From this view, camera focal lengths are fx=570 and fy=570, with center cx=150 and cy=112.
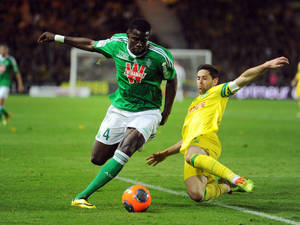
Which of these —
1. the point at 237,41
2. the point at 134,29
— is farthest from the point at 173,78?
the point at 237,41

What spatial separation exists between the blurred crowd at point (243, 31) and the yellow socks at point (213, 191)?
94.3 feet

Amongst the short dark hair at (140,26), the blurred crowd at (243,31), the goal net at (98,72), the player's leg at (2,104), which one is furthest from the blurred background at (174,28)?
the short dark hair at (140,26)

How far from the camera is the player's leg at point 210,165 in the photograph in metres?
5.54

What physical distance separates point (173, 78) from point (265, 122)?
12.2 metres

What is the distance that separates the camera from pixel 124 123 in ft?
21.5

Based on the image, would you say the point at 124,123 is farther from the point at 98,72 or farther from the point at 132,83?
the point at 98,72

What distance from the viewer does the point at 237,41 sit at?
3794cm

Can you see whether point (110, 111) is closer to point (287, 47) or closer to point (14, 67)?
point (14, 67)

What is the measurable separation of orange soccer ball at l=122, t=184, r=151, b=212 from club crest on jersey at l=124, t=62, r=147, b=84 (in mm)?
1308

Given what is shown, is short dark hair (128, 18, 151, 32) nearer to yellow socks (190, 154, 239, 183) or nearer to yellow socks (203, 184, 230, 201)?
yellow socks (190, 154, 239, 183)

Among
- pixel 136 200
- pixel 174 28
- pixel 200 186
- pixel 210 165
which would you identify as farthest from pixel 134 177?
pixel 174 28

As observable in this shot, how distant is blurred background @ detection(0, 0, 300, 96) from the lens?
3447cm

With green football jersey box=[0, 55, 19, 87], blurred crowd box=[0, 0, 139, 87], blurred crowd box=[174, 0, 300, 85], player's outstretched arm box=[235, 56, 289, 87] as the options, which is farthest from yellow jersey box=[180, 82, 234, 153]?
blurred crowd box=[174, 0, 300, 85]

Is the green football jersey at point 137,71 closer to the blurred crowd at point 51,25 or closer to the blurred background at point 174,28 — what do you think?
the blurred background at point 174,28
